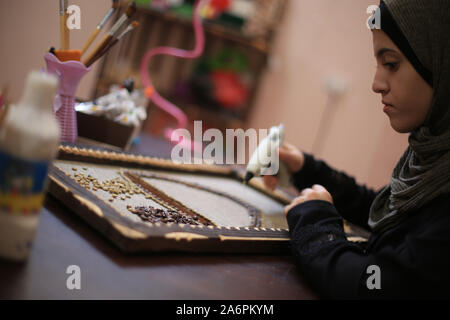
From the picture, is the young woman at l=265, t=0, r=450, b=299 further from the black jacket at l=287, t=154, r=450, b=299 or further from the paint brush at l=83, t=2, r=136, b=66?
the paint brush at l=83, t=2, r=136, b=66

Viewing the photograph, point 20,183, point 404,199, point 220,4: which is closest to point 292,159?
point 404,199

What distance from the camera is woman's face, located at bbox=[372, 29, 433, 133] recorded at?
0.82m

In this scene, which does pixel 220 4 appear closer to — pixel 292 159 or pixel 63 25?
pixel 292 159

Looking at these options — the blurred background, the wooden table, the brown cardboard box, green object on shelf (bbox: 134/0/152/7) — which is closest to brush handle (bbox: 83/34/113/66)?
the brown cardboard box

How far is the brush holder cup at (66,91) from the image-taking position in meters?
0.94

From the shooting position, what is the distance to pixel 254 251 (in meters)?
0.78

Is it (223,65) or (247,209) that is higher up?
(223,65)

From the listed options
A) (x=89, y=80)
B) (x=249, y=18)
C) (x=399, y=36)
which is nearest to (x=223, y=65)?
(x=249, y=18)

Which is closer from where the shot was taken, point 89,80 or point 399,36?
point 399,36

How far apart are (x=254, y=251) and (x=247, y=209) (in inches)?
9.9

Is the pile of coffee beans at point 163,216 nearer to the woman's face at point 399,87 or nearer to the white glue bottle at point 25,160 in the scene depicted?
the white glue bottle at point 25,160

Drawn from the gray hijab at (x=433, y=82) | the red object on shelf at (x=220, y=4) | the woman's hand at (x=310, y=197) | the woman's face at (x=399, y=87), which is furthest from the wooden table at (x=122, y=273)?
the red object on shelf at (x=220, y=4)

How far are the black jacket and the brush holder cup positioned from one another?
574 mm

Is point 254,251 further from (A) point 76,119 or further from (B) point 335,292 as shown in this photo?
(A) point 76,119
